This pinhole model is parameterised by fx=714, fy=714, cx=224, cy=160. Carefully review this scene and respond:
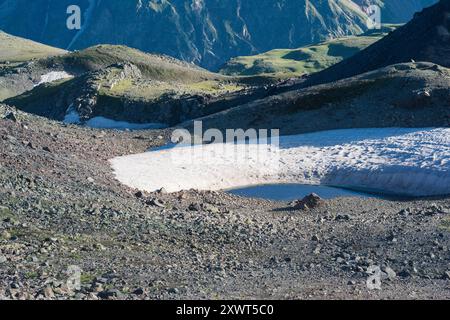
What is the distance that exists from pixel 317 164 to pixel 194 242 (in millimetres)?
23043

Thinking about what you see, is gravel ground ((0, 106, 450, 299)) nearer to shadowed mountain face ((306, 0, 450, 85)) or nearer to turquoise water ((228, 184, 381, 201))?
turquoise water ((228, 184, 381, 201))

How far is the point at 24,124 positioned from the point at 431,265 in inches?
1155

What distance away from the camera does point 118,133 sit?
5803 cm

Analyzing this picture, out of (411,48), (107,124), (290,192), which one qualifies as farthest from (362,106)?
(107,124)

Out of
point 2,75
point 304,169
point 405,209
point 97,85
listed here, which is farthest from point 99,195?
point 2,75

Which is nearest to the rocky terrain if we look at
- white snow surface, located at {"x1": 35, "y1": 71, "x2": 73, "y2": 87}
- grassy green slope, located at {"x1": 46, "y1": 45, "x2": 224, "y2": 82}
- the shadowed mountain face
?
the shadowed mountain face

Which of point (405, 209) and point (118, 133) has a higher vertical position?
point (118, 133)

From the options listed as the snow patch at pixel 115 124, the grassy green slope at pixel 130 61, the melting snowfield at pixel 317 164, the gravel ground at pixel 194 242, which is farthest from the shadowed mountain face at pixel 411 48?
the grassy green slope at pixel 130 61

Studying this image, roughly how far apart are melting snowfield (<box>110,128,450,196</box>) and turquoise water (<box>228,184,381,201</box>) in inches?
28.9

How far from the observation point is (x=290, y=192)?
43.0 m

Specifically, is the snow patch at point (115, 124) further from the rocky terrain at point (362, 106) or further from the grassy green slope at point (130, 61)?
the grassy green slope at point (130, 61)

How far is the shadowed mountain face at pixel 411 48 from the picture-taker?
68500mm

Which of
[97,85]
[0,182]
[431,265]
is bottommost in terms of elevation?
[431,265]

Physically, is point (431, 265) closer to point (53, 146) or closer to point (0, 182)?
point (0, 182)
